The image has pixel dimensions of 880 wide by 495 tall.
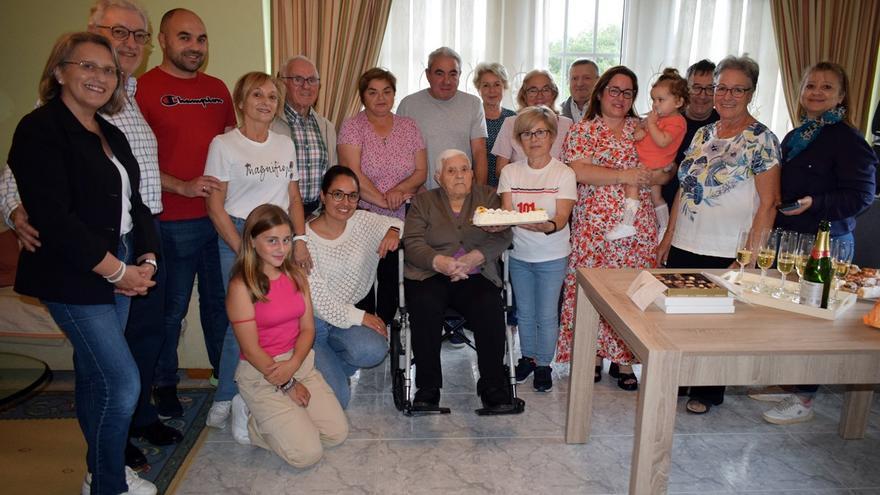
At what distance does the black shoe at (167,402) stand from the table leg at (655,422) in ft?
6.70

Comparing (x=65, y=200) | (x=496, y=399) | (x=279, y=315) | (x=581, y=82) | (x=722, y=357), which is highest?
(x=581, y=82)

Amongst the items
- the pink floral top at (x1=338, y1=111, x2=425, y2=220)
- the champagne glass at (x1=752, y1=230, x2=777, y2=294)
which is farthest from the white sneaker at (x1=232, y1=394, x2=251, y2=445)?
the champagne glass at (x1=752, y1=230, x2=777, y2=294)

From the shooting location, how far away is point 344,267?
291 centimetres

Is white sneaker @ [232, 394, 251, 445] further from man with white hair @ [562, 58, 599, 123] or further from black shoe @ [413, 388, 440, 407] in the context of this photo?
man with white hair @ [562, 58, 599, 123]

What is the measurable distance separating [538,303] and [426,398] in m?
0.78

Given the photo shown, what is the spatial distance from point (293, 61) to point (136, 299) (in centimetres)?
137

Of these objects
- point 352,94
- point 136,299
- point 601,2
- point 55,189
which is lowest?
point 136,299

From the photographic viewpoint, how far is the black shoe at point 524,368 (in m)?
3.25

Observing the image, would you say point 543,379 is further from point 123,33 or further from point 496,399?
point 123,33

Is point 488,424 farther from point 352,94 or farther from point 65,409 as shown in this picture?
point 352,94

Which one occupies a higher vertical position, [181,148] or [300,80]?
[300,80]

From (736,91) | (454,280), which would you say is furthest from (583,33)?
(454,280)

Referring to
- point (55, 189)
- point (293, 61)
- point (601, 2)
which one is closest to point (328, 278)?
point (293, 61)

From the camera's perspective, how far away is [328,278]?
290cm
